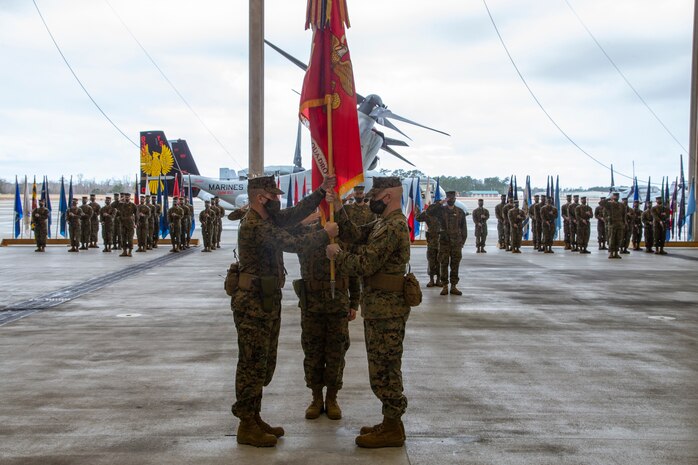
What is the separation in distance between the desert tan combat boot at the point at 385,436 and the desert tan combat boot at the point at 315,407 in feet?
1.82

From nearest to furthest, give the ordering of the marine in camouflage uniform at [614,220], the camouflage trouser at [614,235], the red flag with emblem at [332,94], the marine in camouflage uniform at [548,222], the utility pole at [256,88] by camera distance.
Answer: the red flag with emblem at [332,94]
the marine in camouflage uniform at [614,220]
the camouflage trouser at [614,235]
the utility pole at [256,88]
the marine in camouflage uniform at [548,222]

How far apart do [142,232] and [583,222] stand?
39.4 feet

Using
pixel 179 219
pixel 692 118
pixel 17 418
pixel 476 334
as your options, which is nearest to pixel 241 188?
pixel 179 219

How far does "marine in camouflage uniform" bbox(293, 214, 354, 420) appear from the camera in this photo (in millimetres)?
4566

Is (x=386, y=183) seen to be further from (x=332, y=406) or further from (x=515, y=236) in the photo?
(x=515, y=236)

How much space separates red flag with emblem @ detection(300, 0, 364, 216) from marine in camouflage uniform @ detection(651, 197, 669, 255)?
16034 mm

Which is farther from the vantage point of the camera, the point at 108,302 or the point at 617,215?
the point at 617,215

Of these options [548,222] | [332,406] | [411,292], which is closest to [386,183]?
[411,292]

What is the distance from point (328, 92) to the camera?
5.09m

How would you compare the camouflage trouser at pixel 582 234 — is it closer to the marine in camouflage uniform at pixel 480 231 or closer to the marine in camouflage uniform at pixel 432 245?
the marine in camouflage uniform at pixel 480 231

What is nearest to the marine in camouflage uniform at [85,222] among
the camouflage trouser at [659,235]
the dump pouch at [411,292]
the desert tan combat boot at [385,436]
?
the camouflage trouser at [659,235]

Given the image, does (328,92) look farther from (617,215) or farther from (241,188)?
(241,188)

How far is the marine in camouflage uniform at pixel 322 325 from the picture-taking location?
15.0 ft

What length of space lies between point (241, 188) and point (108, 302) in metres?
24.8
